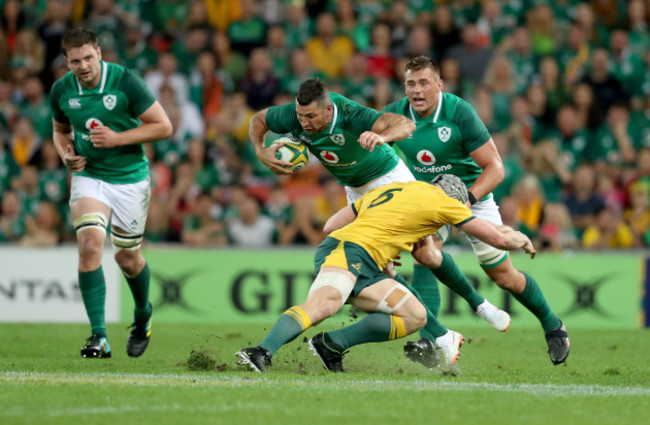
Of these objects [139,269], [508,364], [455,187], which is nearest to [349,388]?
[455,187]

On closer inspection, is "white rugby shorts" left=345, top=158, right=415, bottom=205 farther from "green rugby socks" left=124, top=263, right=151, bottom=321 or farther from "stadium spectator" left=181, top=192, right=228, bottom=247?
"stadium spectator" left=181, top=192, right=228, bottom=247

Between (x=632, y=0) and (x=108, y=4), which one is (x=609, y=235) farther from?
(x=108, y=4)

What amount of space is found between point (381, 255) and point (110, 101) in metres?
2.88

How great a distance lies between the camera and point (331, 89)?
15.4 m

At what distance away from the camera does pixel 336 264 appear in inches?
278

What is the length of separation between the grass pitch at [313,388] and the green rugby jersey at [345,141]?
1562 mm

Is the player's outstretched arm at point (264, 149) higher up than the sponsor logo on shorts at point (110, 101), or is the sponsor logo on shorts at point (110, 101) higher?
the sponsor logo on shorts at point (110, 101)

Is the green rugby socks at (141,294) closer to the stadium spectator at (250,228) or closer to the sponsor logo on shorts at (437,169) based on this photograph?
the sponsor logo on shorts at (437,169)

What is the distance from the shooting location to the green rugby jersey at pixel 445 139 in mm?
8492

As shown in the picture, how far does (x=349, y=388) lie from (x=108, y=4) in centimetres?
1170

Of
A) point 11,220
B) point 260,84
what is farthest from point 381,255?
point 260,84

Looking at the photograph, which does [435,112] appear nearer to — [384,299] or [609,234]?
[384,299]

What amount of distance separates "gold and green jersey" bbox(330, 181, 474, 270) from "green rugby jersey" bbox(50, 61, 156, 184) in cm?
238

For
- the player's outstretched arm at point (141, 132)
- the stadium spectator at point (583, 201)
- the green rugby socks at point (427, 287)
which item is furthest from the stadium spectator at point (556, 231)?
the player's outstretched arm at point (141, 132)
